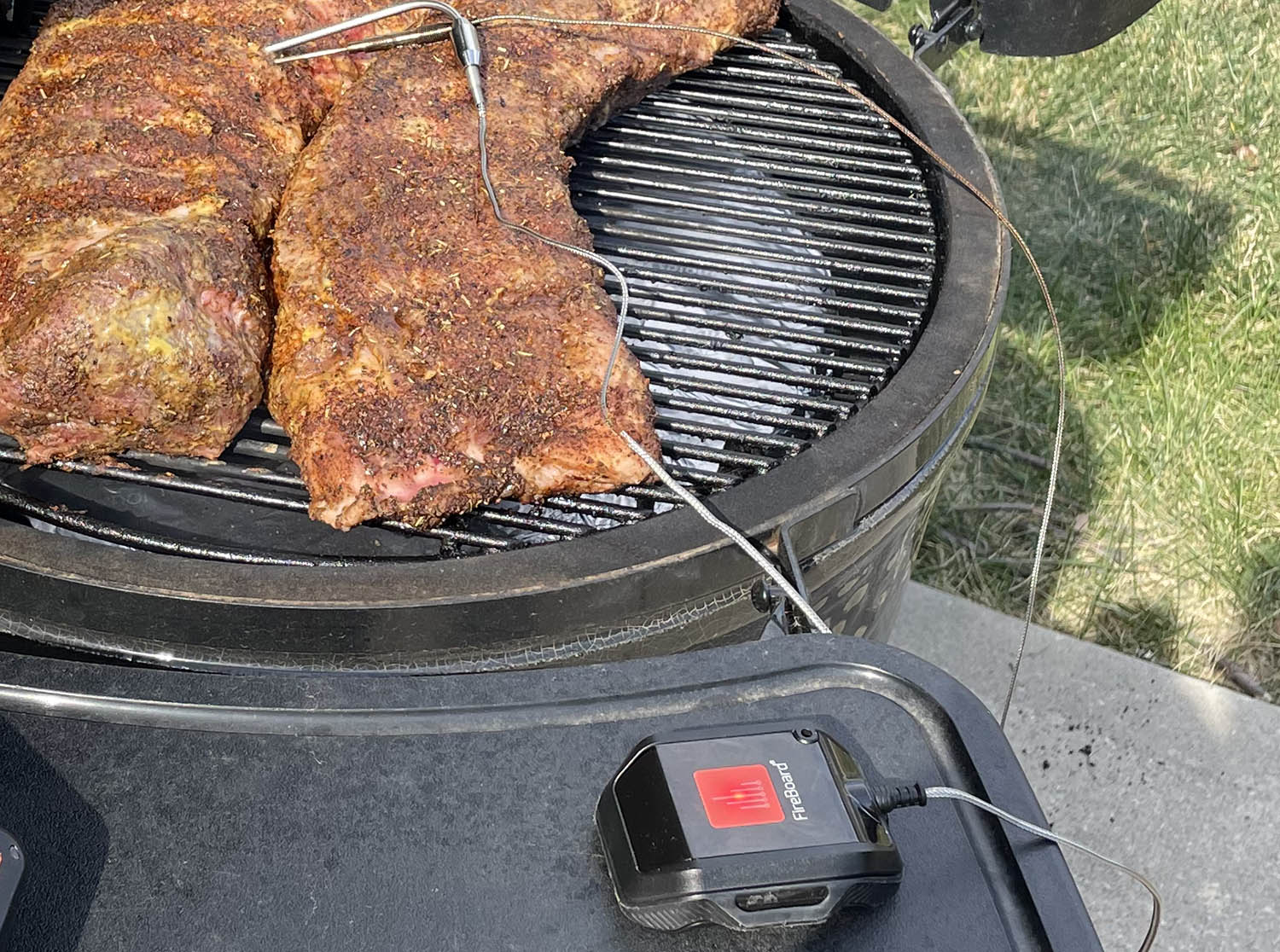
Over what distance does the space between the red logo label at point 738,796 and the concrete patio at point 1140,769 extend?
1962 millimetres

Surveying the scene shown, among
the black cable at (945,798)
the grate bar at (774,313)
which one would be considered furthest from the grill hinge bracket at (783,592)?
the grate bar at (774,313)

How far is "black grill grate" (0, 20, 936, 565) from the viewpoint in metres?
1.90

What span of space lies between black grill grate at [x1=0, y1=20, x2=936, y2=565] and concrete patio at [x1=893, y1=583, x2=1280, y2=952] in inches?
48.6

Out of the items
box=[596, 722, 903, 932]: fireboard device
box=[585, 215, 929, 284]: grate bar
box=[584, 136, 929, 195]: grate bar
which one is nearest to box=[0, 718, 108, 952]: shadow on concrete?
box=[596, 722, 903, 932]: fireboard device

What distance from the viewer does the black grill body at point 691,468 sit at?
164cm

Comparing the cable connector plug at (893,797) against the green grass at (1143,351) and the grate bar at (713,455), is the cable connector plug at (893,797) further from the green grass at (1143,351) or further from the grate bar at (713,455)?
the green grass at (1143,351)

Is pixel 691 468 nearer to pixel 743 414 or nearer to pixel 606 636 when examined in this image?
pixel 743 414

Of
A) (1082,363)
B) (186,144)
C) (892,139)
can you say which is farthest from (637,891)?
(1082,363)

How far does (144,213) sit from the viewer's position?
6.57ft

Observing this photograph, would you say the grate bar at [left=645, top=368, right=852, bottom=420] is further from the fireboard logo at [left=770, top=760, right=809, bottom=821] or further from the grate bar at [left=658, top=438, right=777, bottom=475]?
the fireboard logo at [left=770, top=760, right=809, bottom=821]

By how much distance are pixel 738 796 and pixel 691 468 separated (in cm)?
102

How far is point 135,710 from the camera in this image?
1305 millimetres

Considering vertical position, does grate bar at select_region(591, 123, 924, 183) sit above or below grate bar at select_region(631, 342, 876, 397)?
above

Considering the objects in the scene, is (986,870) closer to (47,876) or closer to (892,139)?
(47,876)
